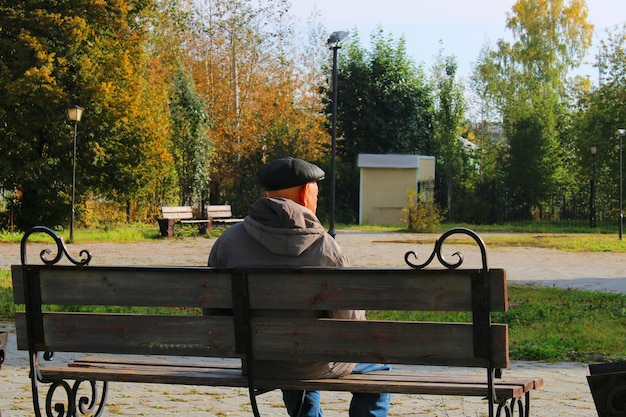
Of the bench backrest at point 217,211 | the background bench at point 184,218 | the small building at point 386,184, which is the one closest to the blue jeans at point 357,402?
the background bench at point 184,218

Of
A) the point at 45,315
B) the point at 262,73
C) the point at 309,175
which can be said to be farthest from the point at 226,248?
the point at 262,73

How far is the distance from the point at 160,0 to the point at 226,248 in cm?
4995

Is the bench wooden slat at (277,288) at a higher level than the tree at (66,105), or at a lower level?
lower

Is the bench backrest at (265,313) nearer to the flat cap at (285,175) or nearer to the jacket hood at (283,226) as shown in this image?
the jacket hood at (283,226)

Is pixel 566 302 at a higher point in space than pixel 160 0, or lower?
lower

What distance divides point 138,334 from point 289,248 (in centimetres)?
79

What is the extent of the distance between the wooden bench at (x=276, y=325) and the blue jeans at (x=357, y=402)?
8cm

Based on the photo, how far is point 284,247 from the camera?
4.27 metres

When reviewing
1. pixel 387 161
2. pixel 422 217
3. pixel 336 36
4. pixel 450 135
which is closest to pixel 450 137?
pixel 450 135

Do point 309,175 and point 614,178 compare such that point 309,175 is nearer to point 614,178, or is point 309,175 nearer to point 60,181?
point 60,181

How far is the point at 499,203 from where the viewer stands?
4425 cm

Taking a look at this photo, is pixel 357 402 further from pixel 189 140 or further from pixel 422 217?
pixel 189 140

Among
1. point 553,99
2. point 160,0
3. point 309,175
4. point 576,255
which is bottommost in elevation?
point 576,255

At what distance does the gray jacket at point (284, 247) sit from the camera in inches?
167
